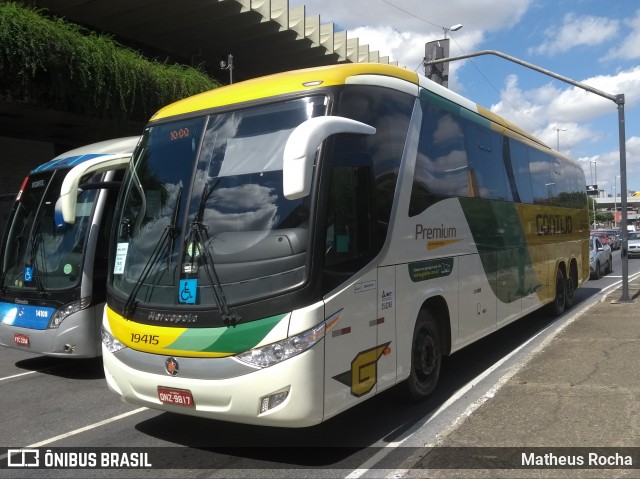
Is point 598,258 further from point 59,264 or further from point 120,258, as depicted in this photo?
point 120,258

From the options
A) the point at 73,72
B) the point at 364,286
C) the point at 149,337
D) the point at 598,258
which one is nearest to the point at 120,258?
the point at 149,337

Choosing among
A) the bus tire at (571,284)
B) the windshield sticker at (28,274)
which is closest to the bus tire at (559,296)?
the bus tire at (571,284)

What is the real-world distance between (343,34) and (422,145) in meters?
21.0

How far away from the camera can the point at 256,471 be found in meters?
4.38

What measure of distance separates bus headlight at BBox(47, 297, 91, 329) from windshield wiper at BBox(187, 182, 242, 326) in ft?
10.7

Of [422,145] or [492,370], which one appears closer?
[422,145]

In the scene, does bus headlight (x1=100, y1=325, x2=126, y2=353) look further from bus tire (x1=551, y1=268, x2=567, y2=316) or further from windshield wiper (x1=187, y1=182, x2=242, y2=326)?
bus tire (x1=551, y1=268, x2=567, y2=316)

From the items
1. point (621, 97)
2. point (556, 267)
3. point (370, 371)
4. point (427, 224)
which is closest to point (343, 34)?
point (621, 97)

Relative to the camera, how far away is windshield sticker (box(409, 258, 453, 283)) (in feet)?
18.4

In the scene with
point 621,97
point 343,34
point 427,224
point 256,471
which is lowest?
point 256,471

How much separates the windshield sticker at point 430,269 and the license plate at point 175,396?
Answer: 238cm

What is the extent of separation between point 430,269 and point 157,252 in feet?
9.21

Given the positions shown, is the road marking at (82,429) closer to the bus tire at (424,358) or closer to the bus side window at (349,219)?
the bus tire at (424,358)

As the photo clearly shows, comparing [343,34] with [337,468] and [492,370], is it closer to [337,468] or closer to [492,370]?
[492,370]
